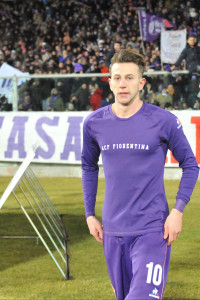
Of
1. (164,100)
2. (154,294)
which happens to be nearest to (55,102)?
(164,100)

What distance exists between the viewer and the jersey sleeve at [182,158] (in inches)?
159

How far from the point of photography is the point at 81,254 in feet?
27.6

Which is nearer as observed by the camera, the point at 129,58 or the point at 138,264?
the point at 138,264

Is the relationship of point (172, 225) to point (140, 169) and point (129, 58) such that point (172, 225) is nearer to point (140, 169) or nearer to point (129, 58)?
point (140, 169)

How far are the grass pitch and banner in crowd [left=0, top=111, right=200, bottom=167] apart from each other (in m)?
3.35

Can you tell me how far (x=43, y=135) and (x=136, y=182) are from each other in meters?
11.3

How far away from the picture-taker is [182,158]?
4102 millimetres

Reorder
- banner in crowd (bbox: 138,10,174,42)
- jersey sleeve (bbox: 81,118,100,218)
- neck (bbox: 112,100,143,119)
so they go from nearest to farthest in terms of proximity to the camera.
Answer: neck (bbox: 112,100,143,119) < jersey sleeve (bbox: 81,118,100,218) < banner in crowd (bbox: 138,10,174,42)

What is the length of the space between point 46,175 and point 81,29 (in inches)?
681

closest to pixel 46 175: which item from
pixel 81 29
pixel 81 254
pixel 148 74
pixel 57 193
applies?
pixel 57 193

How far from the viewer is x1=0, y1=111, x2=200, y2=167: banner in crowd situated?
48.5ft

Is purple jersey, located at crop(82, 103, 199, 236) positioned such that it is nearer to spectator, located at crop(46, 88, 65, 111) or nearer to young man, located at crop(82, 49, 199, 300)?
young man, located at crop(82, 49, 199, 300)

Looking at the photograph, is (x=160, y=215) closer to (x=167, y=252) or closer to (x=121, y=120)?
(x=167, y=252)

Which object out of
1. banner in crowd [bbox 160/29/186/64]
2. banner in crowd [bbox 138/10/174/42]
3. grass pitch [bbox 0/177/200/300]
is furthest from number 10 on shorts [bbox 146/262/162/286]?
banner in crowd [bbox 138/10/174/42]
